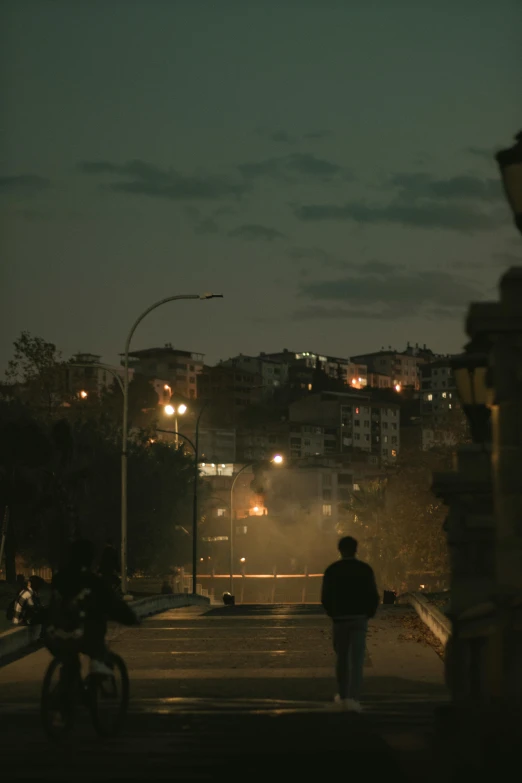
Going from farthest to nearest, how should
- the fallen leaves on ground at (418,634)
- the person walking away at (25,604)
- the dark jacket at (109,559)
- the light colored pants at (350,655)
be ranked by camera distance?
the dark jacket at (109,559), the person walking away at (25,604), the fallen leaves on ground at (418,634), the light colored pants at (350,655)

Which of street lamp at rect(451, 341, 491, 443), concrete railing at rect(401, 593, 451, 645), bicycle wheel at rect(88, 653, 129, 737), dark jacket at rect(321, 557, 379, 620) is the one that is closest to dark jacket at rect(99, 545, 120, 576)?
concrete railing at rect(401, 593, 451, 645)

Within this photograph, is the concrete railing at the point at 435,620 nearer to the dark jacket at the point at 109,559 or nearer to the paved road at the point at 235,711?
the paved road at the point at 235,711

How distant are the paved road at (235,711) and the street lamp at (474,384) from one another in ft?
10.4

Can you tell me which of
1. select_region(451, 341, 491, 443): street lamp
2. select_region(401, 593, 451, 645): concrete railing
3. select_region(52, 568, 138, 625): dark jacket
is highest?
select_region(451, 341, 491, 443): street lamp

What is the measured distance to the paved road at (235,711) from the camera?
960 cm

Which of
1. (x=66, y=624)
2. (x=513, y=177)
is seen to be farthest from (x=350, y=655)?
(x=513, y=177)

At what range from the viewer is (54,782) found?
28.5ft

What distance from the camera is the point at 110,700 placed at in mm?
11062

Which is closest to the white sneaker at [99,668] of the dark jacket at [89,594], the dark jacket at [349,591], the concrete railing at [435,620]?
the dark jacket at [89,594]

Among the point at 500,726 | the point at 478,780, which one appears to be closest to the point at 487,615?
the point at 500,726

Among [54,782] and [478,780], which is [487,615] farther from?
[54,782]

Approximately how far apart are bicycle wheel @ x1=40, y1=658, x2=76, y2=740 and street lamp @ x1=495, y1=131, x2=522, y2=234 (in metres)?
5.03

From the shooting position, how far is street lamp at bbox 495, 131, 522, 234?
→ 10.6 m

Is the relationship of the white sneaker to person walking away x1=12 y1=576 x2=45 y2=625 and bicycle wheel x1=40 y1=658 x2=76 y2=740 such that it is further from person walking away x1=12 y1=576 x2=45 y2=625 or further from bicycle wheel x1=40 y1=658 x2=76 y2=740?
person walking away x1=12 y1=576 x2=45 y2=625
